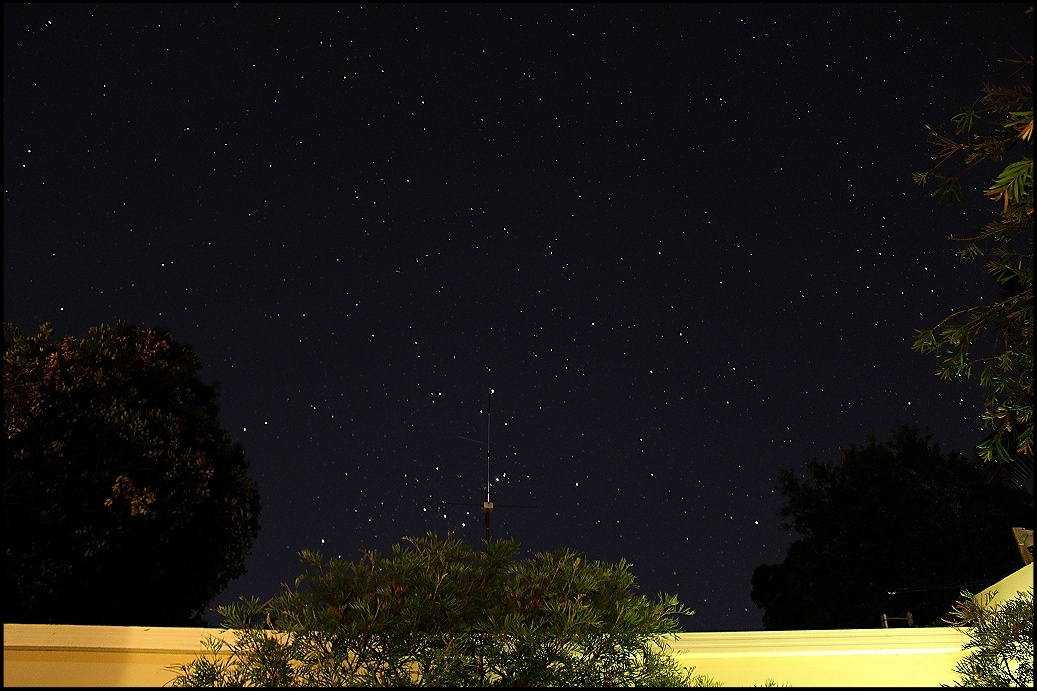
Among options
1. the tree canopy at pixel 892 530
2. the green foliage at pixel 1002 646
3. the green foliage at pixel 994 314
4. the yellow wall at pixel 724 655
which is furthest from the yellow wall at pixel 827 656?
the tree canopy at pixel 892 530

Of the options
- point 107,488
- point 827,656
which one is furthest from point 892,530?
point 107,488

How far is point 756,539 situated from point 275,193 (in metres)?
13.9

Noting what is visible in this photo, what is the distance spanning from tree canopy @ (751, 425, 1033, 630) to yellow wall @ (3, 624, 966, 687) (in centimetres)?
1238

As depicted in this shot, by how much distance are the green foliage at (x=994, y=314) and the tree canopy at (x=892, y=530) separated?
13054 millimetres

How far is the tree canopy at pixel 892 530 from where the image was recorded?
661 inches

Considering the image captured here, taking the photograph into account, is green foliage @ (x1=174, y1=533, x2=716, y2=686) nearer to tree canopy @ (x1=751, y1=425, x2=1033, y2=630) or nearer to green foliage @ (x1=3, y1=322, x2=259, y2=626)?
green foliage @ (x1=3, y1=322, x2=259, y2=626)

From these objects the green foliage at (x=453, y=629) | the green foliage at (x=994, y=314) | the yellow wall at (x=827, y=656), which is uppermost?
the green foliage at (x=994, y=314)

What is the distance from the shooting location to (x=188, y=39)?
11328mm

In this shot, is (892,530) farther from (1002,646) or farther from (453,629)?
(453,629)

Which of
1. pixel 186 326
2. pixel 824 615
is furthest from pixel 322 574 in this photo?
pixel 824 615

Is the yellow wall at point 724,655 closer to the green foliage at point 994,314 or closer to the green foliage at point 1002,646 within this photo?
the green foliage at point 1002,646

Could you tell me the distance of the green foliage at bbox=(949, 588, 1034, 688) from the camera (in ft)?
13.3

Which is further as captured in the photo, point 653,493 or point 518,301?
point 653,493

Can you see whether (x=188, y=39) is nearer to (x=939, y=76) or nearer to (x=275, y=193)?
(x=275, y=193)
